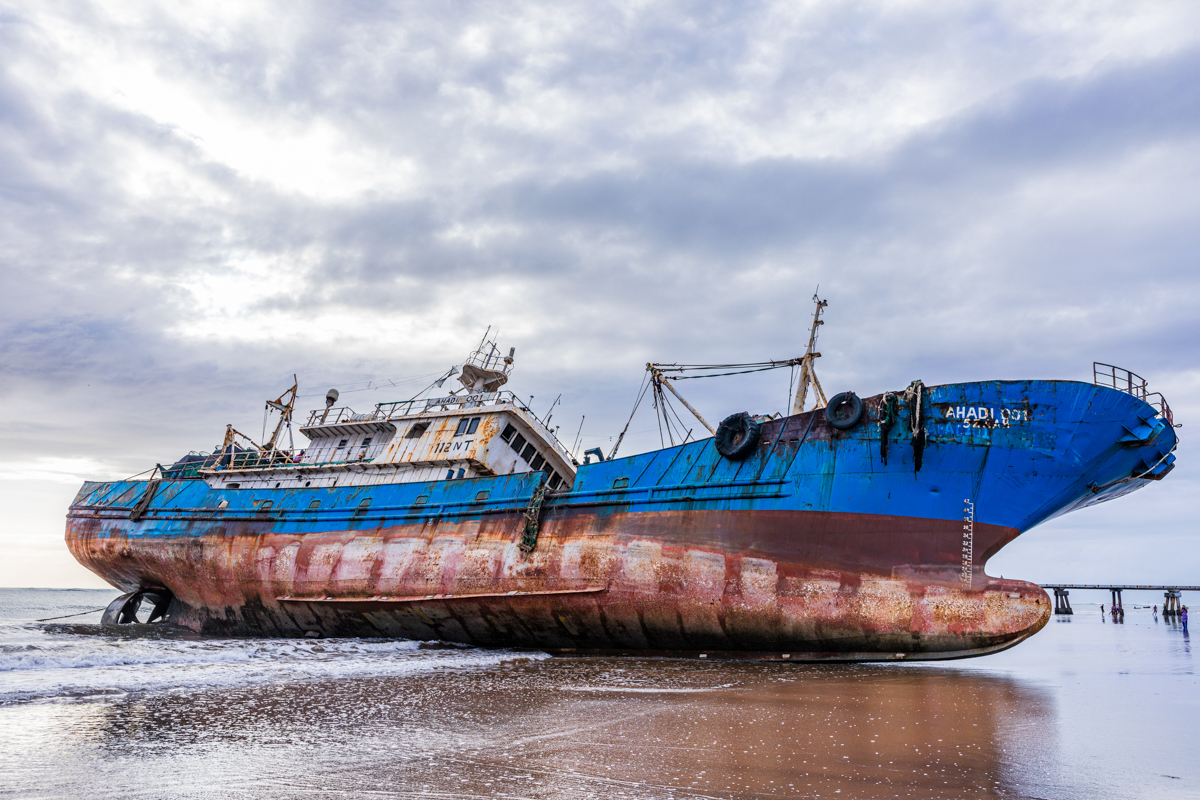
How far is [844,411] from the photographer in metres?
13.9

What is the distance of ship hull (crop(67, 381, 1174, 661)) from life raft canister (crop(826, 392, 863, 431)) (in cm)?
22

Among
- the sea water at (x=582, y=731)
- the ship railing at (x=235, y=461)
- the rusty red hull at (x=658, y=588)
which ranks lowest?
the sea water at (x=582, y=731)

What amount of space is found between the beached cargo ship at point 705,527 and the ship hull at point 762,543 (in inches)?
1.5

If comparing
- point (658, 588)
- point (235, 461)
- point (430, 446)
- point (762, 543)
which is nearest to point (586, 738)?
point (762, 543)

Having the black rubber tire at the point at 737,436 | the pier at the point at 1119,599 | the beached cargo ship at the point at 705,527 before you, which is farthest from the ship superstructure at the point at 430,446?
the pier at the point at 1119,599

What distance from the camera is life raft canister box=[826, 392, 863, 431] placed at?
13695mm

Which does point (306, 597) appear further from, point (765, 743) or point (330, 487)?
point (765, 743)

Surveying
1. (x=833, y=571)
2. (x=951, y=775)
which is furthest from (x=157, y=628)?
(x=951, y=775)

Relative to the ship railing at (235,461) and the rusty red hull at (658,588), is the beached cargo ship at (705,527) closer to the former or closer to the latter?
the rusty red hull at (658,588)

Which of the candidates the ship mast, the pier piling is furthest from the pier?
the ship mast

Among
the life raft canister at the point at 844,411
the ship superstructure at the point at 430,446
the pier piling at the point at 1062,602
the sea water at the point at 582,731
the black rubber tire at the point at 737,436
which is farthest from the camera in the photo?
the pier piling at the point at 1062,602

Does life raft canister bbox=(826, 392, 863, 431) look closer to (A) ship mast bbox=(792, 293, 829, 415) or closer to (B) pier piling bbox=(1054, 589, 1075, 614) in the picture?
(A) ship mast bbox=(792, 293, 829, 415)

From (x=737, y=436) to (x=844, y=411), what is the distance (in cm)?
224

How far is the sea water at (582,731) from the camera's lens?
516 cm
